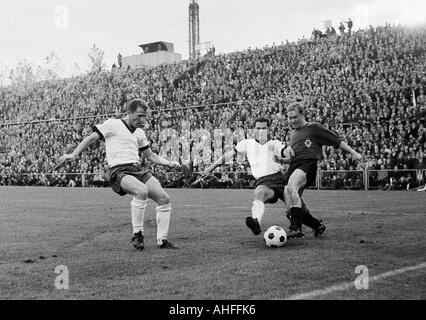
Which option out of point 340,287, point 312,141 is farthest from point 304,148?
point 340,287

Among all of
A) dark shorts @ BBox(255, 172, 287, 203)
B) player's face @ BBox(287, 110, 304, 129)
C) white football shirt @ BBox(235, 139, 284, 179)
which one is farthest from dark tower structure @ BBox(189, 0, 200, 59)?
dark shorts @ BBox(255, 172, 287, 203)

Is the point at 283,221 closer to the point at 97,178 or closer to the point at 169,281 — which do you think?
the point at 169,281

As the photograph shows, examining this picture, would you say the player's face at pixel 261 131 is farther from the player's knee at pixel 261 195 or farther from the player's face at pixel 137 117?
the player's face at pixel 137 117

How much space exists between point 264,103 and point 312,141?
19974 millimetres

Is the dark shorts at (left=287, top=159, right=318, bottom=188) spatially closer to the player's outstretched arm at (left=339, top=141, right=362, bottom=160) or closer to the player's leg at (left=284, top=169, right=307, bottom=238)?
the player's leg at (left=284, top=169, right=307, bottom=238)

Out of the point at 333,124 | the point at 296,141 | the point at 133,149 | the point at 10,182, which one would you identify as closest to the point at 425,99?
the point at 333,124

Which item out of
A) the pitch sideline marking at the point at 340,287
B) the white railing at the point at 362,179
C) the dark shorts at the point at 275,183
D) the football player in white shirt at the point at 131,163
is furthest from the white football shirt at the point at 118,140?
the white railing at the point at 362,179

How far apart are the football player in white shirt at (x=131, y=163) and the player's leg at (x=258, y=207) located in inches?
43.9

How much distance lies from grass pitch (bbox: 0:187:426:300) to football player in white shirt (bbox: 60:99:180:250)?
47 centimetres

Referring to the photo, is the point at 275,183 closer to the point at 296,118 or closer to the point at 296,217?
the point at 296,217

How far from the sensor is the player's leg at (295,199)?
7930mm

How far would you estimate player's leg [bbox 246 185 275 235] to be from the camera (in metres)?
7.66

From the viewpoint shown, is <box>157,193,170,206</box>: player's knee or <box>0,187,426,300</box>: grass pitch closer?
<box>0,187,426,300</box>: grass pitch

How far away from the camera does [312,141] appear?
8.43 meters
